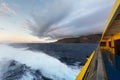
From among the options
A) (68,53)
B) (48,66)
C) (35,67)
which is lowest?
(68,53)

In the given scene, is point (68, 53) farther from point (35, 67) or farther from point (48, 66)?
point (35, 67)

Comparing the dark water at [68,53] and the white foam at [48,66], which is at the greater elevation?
the white foam at [48,66]

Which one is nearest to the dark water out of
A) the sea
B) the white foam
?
the sea

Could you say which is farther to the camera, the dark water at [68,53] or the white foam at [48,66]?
the dark water at [68,53]

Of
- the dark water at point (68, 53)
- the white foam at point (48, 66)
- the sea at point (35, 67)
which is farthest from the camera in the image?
the dark water at point (68, 53)

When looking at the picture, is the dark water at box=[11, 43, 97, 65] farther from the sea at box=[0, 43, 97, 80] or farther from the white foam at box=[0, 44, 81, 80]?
the white foam at box=[0, 44, 81, 80]

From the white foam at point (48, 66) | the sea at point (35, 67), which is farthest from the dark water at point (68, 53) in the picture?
the white foam at point (48, 66)

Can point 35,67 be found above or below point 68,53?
above

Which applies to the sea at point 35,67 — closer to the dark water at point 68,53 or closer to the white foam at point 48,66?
the white foam at point 48,66

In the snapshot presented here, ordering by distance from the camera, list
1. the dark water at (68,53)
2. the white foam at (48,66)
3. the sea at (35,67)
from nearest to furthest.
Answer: the sea at (35,67), the white foam at (48,66), the dark water at (68,53)

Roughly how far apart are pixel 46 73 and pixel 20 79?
3.11 metres

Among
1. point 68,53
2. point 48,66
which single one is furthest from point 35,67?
point 68,53

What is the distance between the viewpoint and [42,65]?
18469 mm

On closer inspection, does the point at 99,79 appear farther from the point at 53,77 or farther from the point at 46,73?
the point at 46,73
